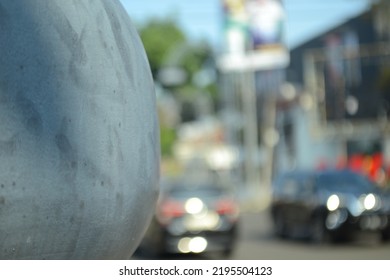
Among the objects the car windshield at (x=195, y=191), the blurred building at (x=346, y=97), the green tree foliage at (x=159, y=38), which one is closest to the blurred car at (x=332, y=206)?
the car windshield at (x=195, y=191)

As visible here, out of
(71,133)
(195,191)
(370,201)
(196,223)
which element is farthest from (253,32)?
(71,133)

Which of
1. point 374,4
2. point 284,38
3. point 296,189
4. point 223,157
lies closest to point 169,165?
point 223,157

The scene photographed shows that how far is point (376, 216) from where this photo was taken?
16.9 metres

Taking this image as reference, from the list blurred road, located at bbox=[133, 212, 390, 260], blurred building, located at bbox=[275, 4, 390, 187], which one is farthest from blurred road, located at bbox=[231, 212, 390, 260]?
blurred building, located at bbox=[275, 4, 390, 187]

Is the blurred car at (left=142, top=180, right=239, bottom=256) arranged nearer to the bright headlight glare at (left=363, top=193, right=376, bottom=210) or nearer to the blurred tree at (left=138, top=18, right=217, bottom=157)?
the bright headlight glare at (left=363, top=193, right=376, bottom=210)

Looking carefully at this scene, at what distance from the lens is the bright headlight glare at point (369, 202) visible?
→ 667 inches

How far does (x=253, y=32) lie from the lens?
42.4m

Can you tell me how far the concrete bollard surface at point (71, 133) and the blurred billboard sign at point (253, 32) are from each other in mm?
38818

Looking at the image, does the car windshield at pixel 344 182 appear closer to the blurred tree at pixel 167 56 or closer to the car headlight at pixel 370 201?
the car headlight at pixel 370 201

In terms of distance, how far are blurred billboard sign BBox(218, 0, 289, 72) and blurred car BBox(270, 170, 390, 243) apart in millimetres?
22772

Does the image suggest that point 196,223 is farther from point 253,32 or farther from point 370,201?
point 253,32

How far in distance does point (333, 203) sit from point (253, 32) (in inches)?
1021

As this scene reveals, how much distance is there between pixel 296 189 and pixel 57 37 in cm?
1669
